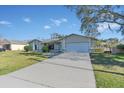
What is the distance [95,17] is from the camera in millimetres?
17484

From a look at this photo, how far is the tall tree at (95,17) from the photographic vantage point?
16.3 meters

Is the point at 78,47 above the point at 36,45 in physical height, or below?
below

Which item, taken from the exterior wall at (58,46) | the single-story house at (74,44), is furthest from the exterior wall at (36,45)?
the exterior wall at (58,46)

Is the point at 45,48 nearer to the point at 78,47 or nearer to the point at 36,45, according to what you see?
the point at 36,45

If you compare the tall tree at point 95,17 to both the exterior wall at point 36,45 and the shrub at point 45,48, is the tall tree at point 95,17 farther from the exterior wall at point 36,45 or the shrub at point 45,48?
the exterior wall at point 36,45

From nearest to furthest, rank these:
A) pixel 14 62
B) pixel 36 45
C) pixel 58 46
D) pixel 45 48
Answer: pixel 14 62
pixel 45 48
pixel 36 45
pixel 58 46

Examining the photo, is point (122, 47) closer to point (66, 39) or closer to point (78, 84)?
point (66, 39)

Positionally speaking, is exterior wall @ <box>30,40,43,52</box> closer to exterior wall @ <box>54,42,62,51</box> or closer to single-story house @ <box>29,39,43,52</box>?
single-story house @ <box>29,39,43,52</box>

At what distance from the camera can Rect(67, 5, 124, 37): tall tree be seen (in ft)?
53.3

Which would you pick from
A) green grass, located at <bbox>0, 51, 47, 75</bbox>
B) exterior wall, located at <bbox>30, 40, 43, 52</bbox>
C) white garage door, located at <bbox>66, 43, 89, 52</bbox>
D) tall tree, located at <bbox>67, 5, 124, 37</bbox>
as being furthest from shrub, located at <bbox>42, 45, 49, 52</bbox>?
green grass, located at <bbox>0, 51, 47, 75</bbox>

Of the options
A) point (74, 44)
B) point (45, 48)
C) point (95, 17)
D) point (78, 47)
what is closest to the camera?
point (95, 17)

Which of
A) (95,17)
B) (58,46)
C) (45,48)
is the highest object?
(95,17)

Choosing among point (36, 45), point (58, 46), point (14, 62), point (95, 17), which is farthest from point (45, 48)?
point (14, 62)
